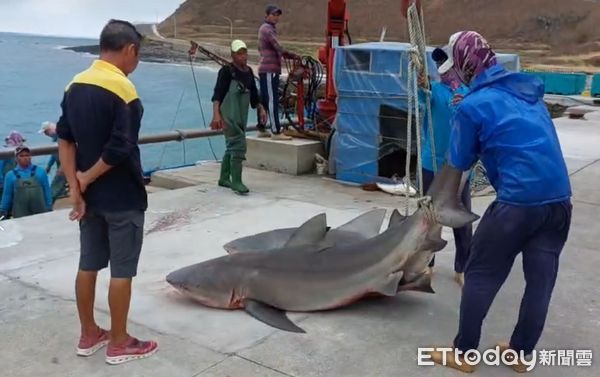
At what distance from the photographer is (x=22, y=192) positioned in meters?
9.08

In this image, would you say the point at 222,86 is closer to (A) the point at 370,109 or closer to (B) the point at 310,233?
(A) the point at 370,109

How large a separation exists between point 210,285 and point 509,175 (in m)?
2.10

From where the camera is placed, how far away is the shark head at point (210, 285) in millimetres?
4906

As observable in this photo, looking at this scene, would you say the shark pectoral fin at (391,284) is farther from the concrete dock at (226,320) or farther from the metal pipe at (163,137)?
the metal pipe at (163,137)

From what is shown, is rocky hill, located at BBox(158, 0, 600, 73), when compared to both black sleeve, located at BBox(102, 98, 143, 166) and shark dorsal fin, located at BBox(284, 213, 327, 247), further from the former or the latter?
black sleeve, located at BBox(102, 98, 143, 166)

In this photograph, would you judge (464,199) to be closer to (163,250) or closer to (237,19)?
(163,250)

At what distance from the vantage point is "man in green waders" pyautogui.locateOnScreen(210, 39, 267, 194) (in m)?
8.57

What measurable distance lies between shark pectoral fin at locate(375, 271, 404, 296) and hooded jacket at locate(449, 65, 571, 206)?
1.19m

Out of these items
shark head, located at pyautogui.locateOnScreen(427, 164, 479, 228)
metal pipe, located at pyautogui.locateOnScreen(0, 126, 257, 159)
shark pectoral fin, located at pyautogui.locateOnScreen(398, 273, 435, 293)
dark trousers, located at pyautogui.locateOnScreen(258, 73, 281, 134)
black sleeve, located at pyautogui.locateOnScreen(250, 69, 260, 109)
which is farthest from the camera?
dark trousers, located at pyautogui.locateOnScreen(258, 73, 281, 134)

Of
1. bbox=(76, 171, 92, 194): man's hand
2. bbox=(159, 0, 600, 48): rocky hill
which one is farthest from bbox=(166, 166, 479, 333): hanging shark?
bbox=(159, 0, 600, 48): rocky hill

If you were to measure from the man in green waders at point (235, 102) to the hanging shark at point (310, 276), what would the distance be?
3763mm

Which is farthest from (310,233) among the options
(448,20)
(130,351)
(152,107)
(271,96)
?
(448,20)

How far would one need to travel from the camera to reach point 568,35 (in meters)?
79.7

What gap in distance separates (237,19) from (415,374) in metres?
137
